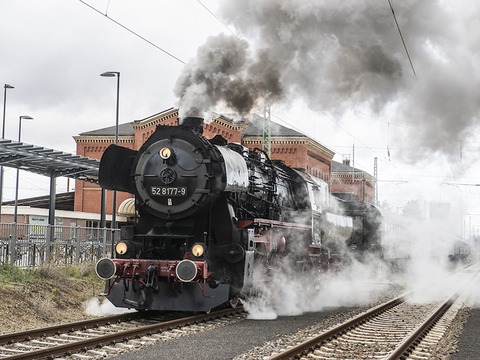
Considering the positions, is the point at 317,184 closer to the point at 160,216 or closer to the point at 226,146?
the point at 226,146

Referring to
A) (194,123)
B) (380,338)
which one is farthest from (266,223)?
(380,338)

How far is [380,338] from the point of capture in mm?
10148

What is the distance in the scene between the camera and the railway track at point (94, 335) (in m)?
7.96

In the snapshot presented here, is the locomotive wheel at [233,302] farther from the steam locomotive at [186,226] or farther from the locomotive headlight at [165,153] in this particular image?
the locomotive headlight at [165,153]

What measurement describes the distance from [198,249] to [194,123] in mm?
2480

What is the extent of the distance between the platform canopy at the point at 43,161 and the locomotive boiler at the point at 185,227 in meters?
6.00

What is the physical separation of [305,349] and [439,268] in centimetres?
3741

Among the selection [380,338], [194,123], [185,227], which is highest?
[194,123]

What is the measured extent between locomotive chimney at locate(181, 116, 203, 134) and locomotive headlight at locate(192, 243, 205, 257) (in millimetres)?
2257

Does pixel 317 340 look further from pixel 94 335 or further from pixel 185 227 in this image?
pixel 185 227

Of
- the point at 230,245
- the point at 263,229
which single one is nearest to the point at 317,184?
the point at 263,229

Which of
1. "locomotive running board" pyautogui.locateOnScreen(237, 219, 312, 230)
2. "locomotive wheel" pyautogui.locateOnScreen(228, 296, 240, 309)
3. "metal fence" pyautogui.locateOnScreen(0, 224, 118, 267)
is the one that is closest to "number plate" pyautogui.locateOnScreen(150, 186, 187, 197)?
"locomotive running board" pyautogui.locateOnScreen(237, 219, 312, 230)

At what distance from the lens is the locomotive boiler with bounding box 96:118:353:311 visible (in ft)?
36.3

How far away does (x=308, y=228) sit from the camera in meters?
15.5
